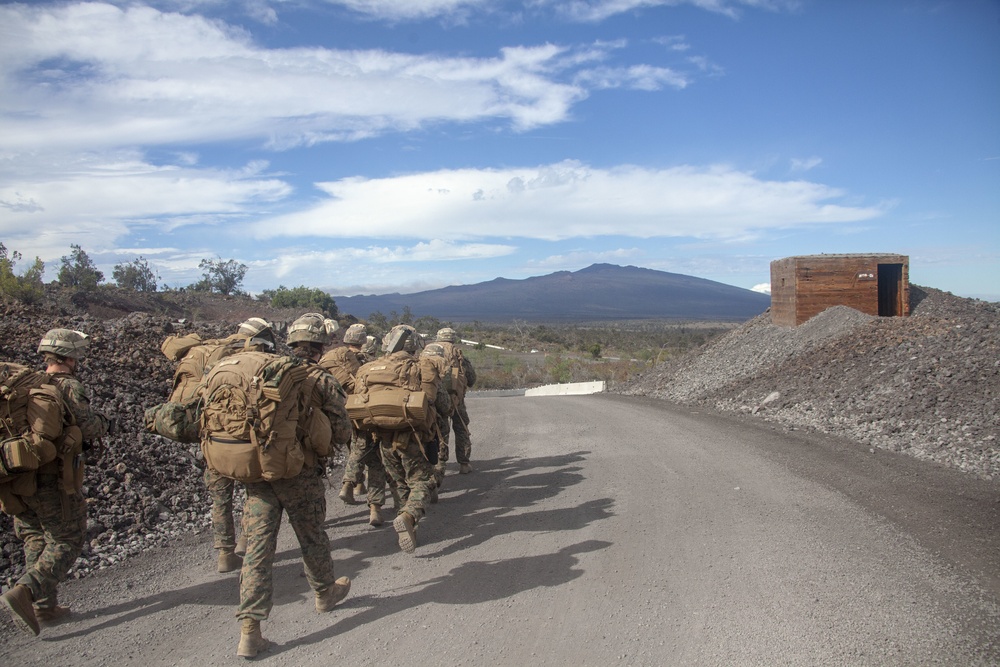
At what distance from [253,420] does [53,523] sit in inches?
68.1

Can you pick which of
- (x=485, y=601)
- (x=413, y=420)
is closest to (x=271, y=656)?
(x=485, y=601)

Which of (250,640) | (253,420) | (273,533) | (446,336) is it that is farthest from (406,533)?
(446,336)

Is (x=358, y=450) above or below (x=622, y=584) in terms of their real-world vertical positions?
above

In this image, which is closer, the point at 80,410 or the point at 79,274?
the point at 80,410

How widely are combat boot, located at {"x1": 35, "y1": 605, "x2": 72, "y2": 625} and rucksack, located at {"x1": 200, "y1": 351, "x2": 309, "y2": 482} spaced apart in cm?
163

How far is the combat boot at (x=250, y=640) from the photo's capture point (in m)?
4.33

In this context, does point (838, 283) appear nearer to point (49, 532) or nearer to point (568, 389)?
point (568, 389)

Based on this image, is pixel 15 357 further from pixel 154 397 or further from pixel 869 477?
pixel 869 477

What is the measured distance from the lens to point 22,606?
14.8 ft

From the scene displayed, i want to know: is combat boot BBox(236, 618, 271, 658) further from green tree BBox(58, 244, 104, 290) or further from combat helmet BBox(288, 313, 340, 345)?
green tree BBox(58, 244, 104, 290)

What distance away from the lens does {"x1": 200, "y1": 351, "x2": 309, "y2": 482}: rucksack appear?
4.55m

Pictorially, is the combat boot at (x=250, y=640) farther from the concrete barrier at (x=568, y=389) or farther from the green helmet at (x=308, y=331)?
A: the concrete barrier at (x=568, y=389)

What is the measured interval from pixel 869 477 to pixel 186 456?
825 cm

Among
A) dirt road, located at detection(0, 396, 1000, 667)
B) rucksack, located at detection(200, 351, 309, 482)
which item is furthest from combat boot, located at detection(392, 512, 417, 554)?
rucksack, located at detection(200, 351, 309, 482)
